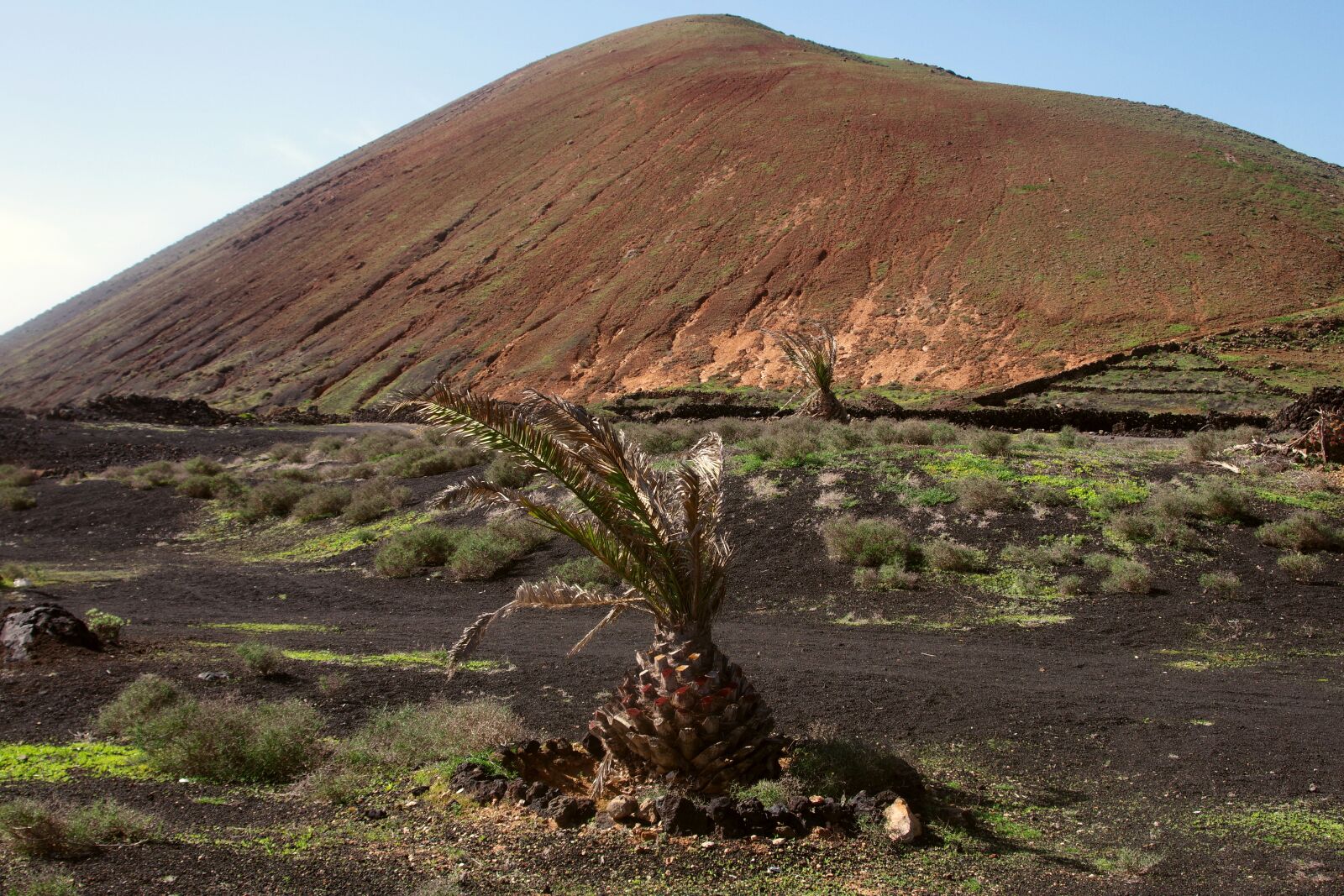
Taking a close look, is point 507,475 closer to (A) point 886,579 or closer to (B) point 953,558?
(A) point 886,579

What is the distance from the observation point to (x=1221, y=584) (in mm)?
10180

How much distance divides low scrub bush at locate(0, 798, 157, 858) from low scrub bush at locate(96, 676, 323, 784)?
1.00 m

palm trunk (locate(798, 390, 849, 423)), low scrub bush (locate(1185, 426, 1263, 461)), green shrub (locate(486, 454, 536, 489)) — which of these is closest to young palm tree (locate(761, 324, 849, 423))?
palm trunk (locate(798, 390, 849, 423))

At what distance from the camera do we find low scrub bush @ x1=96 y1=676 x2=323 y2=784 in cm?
580

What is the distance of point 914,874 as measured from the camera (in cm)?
447

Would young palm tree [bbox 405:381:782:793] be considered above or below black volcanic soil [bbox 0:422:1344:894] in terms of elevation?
above

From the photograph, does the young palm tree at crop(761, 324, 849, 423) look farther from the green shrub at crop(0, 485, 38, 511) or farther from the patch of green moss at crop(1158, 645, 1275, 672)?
the green shrub at crop(0, 485, 38, 511)

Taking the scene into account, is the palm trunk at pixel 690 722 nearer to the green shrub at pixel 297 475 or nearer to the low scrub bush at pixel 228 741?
the low scrub bush at pixel 228 741

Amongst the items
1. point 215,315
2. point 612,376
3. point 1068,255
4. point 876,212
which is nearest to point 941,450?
point 612,376

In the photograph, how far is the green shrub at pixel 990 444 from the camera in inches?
607

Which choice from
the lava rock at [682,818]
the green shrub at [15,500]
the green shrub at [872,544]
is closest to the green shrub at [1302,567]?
the green shrub at [872,544]

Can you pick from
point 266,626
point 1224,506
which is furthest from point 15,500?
point 1224,506

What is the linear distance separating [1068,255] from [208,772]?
134ft

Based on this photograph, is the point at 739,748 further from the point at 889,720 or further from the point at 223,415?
the point at 223,415
